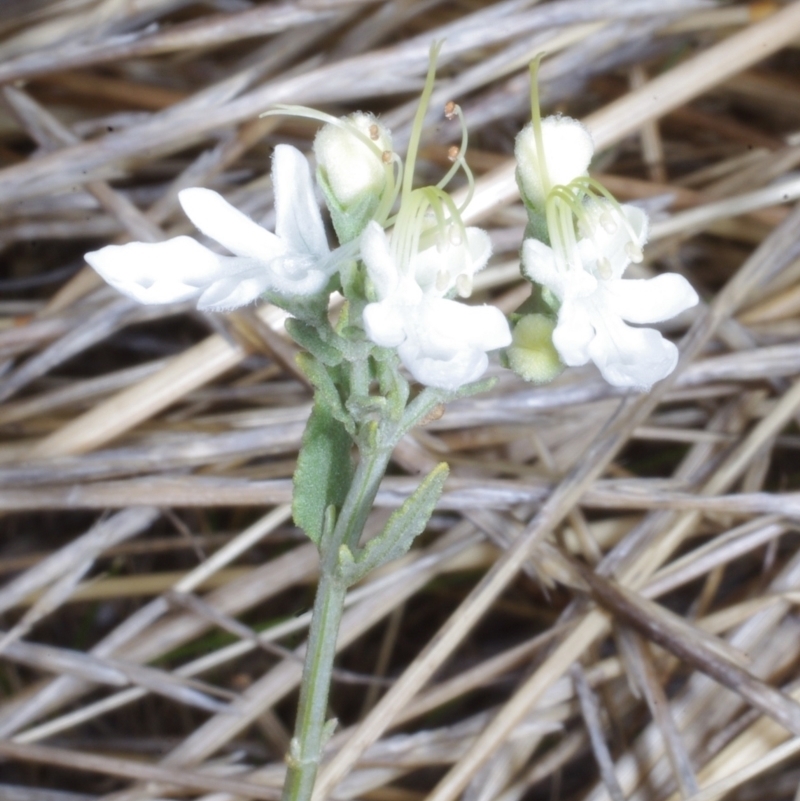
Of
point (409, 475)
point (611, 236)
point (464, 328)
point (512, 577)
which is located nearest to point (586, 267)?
point (611, 236)

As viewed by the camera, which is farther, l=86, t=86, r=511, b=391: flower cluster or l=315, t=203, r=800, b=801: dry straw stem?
l=315, t=203, r=800, b=801: dry straw stem

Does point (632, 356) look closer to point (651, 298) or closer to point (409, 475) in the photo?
point (651, 298)

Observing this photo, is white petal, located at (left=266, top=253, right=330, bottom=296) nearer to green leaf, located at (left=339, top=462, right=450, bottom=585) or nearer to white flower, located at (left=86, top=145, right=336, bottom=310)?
white flower, located at (left=86, top=145, right=336, bottom=310)

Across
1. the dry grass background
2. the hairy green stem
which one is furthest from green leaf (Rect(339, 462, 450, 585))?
the dry grass background

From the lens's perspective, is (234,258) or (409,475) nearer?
(234,258)

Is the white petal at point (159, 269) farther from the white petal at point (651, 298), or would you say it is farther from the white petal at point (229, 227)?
the white petal at point (651, 298)

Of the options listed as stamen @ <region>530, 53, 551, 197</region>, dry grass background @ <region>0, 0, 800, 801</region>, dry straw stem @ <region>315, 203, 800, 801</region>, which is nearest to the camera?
stamen @ <region>530, 53, 551, 197</region>
